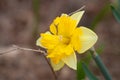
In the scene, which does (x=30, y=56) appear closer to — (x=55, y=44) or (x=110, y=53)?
(x=110, y=53)

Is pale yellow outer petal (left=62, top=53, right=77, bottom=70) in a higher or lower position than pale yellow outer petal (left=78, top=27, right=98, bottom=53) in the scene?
lower

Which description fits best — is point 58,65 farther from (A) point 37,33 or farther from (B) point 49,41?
(A) point 37,33

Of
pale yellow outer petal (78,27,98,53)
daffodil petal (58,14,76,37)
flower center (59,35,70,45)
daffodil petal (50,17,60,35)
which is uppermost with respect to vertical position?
daffodil petal (50,17,60,35)

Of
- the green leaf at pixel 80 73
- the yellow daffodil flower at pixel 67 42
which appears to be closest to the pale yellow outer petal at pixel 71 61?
the yellow daffodil flower at pixel 67 42

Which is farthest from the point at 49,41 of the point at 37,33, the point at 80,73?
the point at 37,33

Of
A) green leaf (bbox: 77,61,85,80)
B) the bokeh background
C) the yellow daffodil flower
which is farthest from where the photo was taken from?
the bokeh background

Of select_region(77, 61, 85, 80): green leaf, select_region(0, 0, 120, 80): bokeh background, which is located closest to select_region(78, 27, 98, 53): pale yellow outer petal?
select_region(77, 61, 85, 80): green leaf

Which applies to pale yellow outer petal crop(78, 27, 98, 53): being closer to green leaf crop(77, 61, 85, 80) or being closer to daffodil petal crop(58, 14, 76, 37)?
daffodil petal crop(58, 14, 76, 37)
